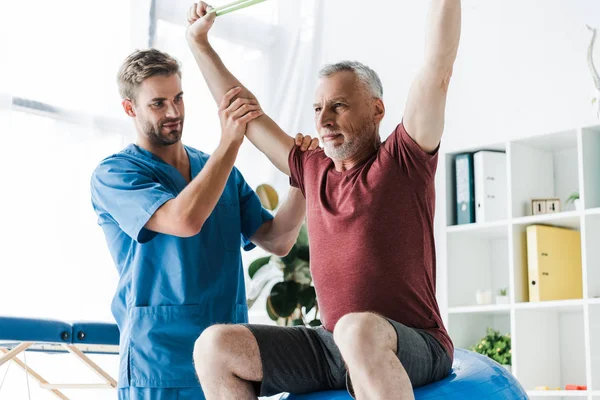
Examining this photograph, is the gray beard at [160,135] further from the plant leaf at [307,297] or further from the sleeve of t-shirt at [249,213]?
the plant leaf at [307,297]

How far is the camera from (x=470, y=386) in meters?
1.74

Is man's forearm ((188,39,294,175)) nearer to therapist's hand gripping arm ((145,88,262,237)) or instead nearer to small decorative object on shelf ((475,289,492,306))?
therapist's hand gripping arm ((145,88,262,237))

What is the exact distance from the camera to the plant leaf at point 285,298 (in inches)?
157

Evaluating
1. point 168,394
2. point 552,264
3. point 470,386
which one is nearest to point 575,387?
point 552,264

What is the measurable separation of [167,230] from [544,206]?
205cm

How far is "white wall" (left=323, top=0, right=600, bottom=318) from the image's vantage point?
3805mm

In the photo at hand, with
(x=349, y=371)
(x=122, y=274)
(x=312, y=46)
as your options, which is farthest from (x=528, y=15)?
(x=349, y=371)

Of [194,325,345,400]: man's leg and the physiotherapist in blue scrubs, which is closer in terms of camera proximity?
[194,325,345,400]: man's leg

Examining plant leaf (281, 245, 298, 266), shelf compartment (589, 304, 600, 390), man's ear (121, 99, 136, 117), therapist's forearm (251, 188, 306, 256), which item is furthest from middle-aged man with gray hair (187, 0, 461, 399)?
plant leaf (281, 245, 298, 266)

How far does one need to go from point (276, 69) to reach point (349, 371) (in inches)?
132

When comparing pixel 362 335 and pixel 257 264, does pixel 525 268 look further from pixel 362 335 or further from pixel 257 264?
pixel 362 335

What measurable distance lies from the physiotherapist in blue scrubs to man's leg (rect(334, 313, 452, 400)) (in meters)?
0.60

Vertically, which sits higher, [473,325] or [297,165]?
[297,165]

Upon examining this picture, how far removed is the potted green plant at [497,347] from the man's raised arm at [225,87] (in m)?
1.79
